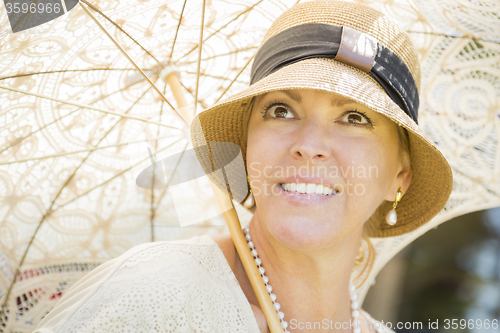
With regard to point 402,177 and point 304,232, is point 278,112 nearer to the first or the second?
point 304,232

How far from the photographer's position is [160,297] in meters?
1.37

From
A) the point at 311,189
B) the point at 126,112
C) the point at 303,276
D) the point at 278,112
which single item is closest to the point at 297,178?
the point at 311,189

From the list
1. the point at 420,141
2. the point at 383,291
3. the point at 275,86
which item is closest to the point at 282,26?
the point at 275,86

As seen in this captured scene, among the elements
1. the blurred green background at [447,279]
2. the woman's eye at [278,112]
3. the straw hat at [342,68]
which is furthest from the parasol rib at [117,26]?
the blurred green background at [447,279]

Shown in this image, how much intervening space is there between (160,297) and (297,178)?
0.70 meters

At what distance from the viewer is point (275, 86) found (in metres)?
1.50

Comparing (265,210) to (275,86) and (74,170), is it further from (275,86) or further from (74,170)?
(74,170)

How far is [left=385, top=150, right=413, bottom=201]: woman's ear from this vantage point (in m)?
1.95

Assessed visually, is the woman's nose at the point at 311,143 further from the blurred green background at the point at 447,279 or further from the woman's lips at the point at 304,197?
the blurred green background at the point at 447,279

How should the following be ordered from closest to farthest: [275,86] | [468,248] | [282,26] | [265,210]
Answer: [275,86]
[265,210]
[282,26]
[468,248]

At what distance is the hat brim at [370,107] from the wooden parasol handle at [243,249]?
0.22 metres

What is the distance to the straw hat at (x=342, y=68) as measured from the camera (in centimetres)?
153

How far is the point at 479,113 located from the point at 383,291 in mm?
3731

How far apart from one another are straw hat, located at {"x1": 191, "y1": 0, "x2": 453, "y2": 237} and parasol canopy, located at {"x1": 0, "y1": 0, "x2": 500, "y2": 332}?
27 cm
